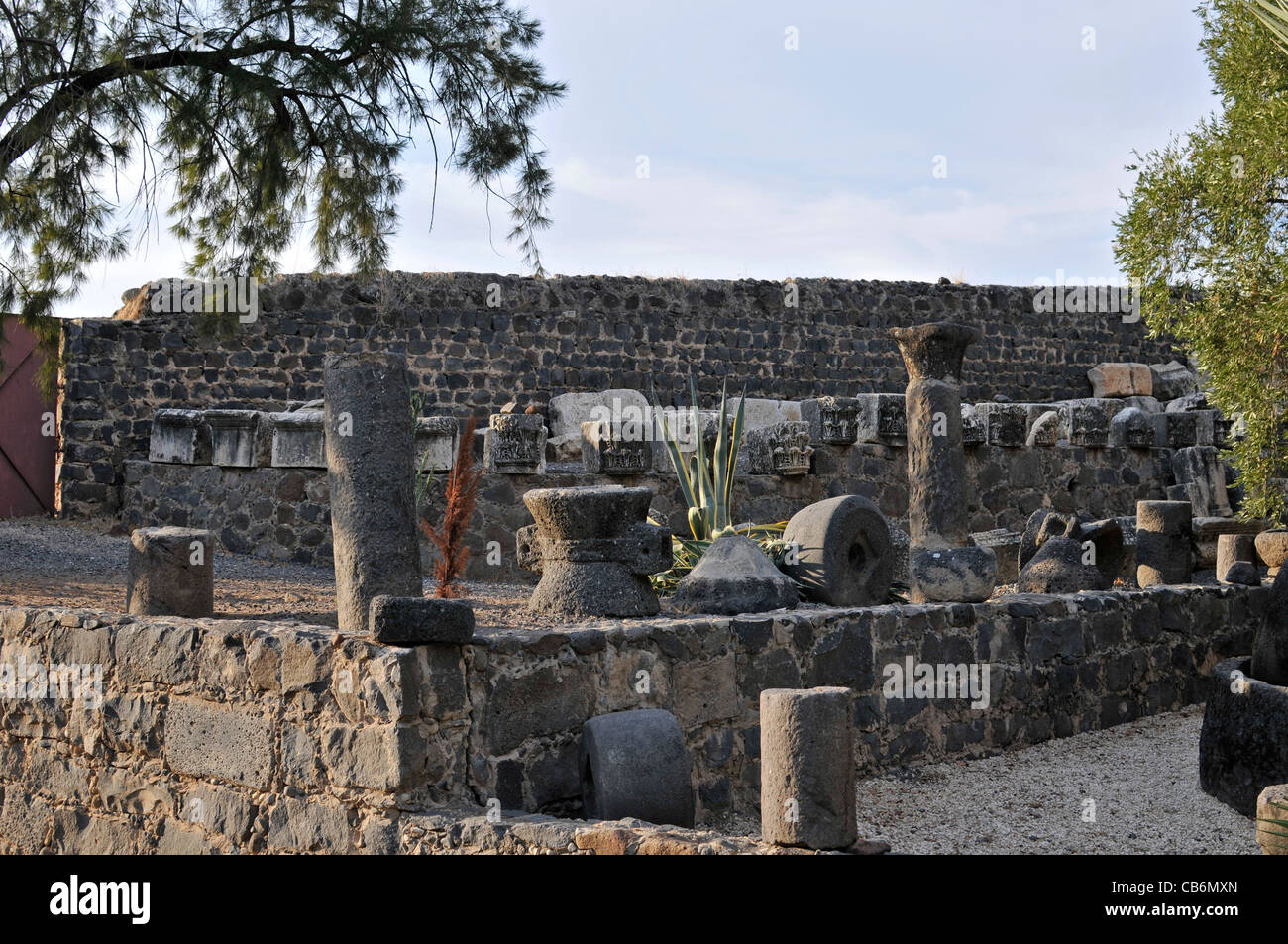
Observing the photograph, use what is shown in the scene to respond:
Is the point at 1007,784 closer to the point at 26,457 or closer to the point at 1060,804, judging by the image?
the point at 1060,804

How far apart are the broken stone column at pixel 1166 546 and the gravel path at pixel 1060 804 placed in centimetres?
223

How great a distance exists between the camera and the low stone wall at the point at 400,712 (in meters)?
4.46

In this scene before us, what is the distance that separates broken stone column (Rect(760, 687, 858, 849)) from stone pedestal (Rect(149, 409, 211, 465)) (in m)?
6.99

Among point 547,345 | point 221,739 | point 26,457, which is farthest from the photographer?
point 547,345

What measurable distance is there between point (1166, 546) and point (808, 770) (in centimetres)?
608

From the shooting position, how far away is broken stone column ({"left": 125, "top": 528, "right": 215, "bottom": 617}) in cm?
584

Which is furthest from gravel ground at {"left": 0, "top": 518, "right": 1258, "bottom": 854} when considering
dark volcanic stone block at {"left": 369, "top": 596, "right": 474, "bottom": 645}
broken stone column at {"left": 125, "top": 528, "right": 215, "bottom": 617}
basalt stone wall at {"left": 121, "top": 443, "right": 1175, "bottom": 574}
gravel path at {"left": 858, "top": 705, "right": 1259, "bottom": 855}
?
basalt stone wall at {"left": 121, "top": 443, "right": 1175, "bottom": 574}

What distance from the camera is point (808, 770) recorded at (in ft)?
12.8

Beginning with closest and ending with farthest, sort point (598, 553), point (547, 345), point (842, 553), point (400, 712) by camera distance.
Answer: point (400, 712) → point (598, 553) → point (842, 553) → point (547, 345)

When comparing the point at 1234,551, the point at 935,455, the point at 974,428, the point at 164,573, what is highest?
the point at 974,428

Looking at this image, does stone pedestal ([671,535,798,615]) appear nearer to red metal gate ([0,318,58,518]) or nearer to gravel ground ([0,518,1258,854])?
gravel ground ([0,518,1258,854])

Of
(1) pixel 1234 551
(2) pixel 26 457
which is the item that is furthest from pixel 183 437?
(1) pixel 1234 551
